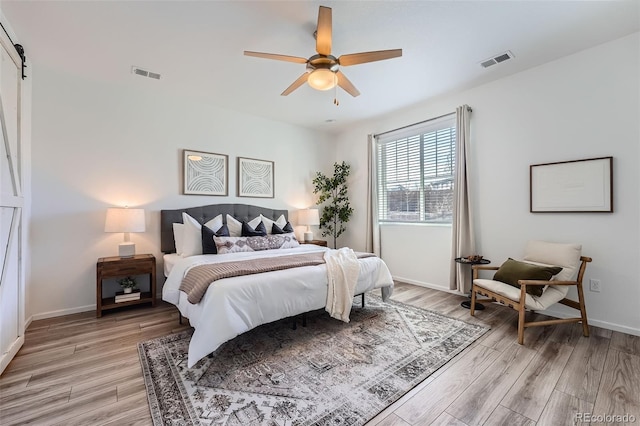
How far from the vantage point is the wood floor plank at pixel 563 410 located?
1.60 m

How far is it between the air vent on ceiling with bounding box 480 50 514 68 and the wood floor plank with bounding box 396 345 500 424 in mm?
3108

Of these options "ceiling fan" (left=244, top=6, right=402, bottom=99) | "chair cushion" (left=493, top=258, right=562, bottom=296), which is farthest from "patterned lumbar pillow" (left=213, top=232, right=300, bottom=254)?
"chair cushion" (left=493, top=258, right=562, bottom=296)

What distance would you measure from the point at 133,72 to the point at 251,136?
6.20 ft

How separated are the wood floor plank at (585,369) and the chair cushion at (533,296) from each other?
0.40 m

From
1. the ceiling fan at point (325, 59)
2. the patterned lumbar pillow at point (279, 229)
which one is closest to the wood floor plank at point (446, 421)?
the ceiling fan at point (325, 59)

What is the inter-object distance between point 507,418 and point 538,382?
0.57 m

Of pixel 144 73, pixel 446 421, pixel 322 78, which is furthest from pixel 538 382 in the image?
pixel 144 73

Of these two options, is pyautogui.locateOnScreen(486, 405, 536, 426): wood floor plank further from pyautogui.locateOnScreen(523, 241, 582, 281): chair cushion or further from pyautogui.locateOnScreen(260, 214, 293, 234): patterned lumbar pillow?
pyautogui.locateOnScreen(260, 214, 293, 234): patterned lumbar pillow

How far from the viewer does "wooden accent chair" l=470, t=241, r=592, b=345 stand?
2572mm

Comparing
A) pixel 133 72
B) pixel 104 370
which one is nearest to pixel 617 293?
pixel 104 370

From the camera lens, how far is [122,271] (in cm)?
328

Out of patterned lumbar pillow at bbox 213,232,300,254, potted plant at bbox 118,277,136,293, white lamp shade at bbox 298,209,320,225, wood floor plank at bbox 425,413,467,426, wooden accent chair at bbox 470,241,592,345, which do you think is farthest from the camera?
white lamp shade at bbox 298,209,320,225

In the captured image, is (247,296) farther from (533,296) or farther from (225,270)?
(533,296)

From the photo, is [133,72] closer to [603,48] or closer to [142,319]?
[142,319]
